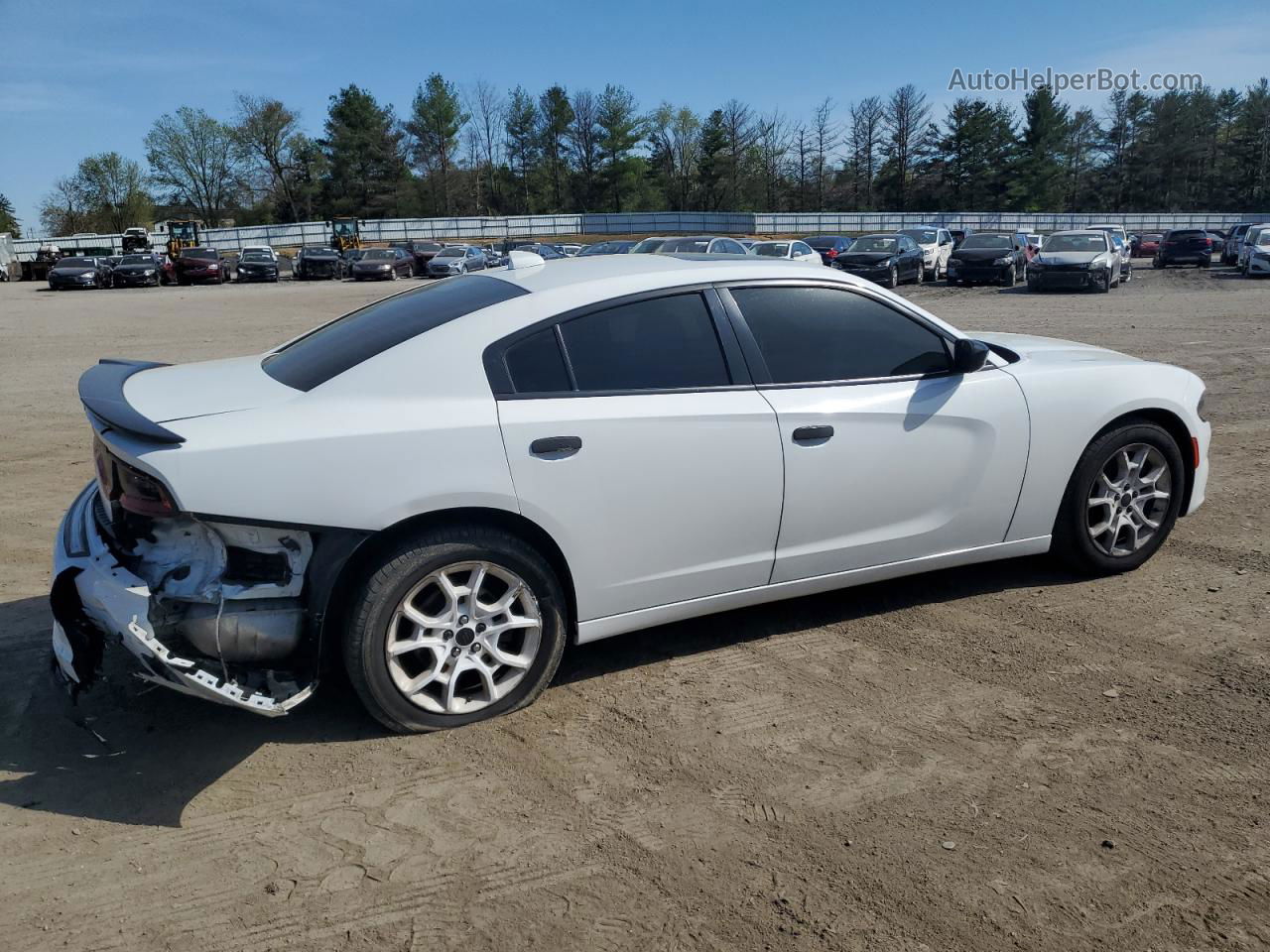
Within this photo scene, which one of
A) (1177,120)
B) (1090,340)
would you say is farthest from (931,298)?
(1177,120)

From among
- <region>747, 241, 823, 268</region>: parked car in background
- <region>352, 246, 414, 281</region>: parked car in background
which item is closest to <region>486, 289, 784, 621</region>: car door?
<region>747, 241, 823, 268</region>: parked car in background

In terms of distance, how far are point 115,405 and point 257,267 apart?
141 feet

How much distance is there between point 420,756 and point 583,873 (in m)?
0.88

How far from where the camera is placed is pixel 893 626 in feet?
14.6

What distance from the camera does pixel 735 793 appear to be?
3.18m

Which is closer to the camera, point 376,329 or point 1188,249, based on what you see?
A: point 376,329

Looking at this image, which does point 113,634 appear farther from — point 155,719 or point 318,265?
point 318,265

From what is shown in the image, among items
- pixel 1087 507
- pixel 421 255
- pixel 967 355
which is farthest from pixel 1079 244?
pixel 421 255

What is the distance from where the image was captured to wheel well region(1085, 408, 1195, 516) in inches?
190

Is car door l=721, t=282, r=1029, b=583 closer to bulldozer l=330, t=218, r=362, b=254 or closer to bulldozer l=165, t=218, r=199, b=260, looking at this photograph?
bulldozer l=330, t=218, r=362, b=254

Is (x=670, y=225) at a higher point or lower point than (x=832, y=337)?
higher

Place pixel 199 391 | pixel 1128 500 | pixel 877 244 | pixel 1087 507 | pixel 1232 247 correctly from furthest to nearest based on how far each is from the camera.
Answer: pixel 1232 247 < pixel 877 244 < pixel 1128 500 < pixel 1087 507 < pixel 199 391

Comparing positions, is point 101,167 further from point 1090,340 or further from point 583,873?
point 583,873

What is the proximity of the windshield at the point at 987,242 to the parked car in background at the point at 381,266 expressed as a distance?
23820 millimetres
